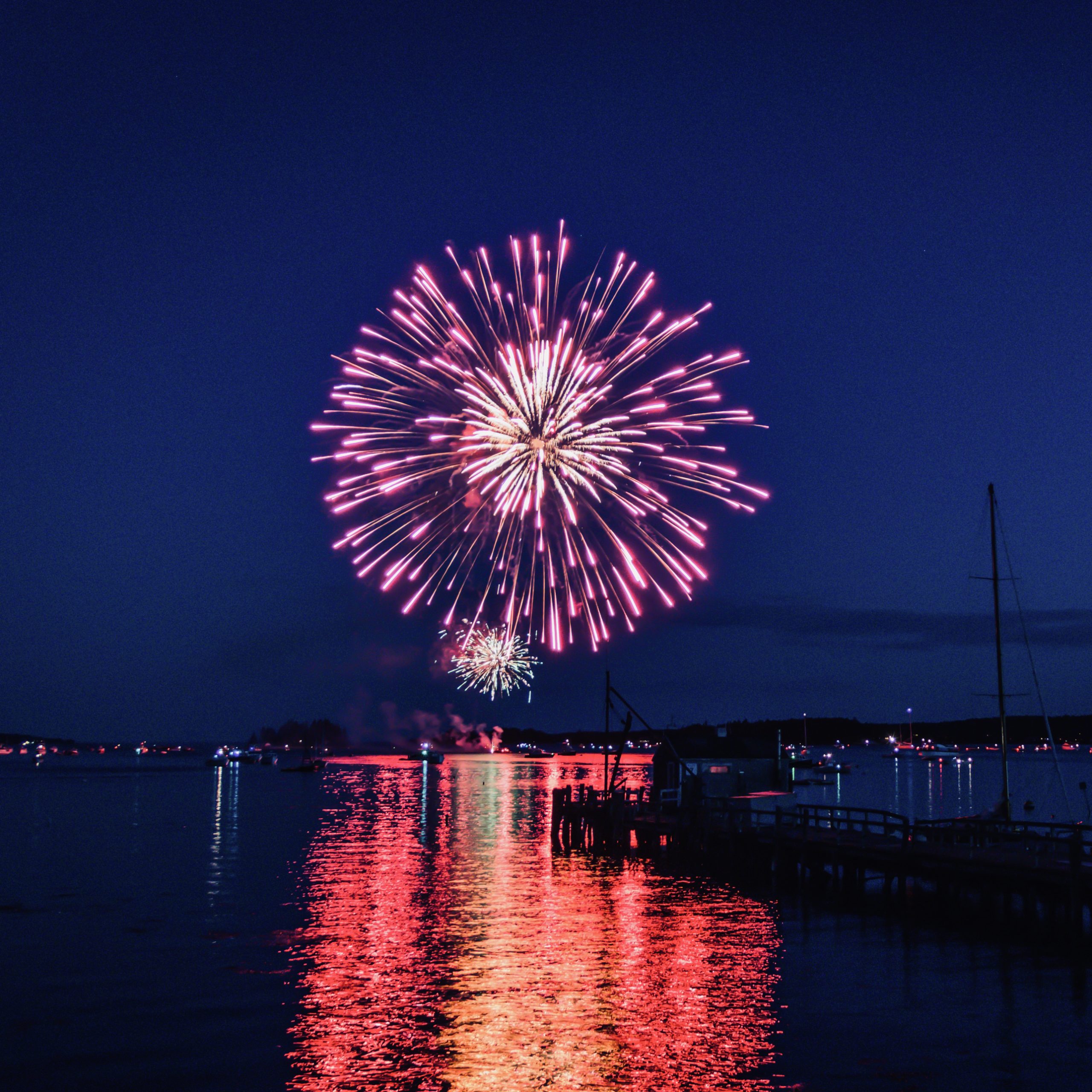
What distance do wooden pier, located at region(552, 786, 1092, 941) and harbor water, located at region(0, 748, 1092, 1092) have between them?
1.61 metres

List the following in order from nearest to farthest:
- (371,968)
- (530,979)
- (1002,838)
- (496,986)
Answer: (496,986) → (530,979) → (371,968) → (1002,838)

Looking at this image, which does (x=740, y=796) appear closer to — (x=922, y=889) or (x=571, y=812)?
(x=571, y=812)

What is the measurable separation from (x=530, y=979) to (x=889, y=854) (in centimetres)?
1413

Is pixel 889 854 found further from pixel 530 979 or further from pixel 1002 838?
pixel 530 979

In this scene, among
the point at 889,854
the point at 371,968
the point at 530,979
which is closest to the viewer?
the point at 530,979

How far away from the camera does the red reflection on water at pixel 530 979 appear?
1989cm

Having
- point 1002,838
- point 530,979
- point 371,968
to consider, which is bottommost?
point 371,968

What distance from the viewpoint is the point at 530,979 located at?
88.2 ft

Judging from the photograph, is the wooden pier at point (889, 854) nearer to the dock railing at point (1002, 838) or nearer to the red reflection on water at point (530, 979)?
the dock railing at point (1002, 838)

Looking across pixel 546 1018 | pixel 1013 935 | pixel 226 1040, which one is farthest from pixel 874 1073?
pixel 1013 935

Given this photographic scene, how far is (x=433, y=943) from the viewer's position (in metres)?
32.0

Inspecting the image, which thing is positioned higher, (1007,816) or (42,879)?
(1007,816)

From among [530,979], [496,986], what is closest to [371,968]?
[496,986]

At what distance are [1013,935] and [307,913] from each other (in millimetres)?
22621
